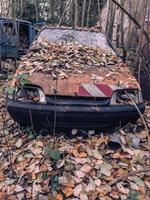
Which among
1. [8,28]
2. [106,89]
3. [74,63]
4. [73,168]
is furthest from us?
[8,28]

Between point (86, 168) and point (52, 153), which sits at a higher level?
point (52, 153)

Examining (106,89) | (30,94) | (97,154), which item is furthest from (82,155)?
(30,94)

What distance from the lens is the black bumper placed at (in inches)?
178

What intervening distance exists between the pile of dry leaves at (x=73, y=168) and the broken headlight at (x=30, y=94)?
578 mm

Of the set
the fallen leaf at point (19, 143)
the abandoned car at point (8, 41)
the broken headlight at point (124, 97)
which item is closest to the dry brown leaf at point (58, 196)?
the fallen leaf at point (19, 143)

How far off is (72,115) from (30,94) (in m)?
0.65

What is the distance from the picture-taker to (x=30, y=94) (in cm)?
472

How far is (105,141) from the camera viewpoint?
4.68 metres

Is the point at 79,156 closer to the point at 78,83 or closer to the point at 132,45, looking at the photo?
the point at 78,83

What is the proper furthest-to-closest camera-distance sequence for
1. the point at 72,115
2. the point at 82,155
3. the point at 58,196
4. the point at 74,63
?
the point at 74,63 < the point at 72,115 < the point at 82,155 < the point at 58,196

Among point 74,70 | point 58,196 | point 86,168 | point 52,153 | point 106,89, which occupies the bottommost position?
point 58,196

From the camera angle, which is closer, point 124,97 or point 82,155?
point 82,155

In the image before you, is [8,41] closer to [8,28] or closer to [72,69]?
[8,28]

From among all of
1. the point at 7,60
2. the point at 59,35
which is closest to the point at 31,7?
the point at 7,60
